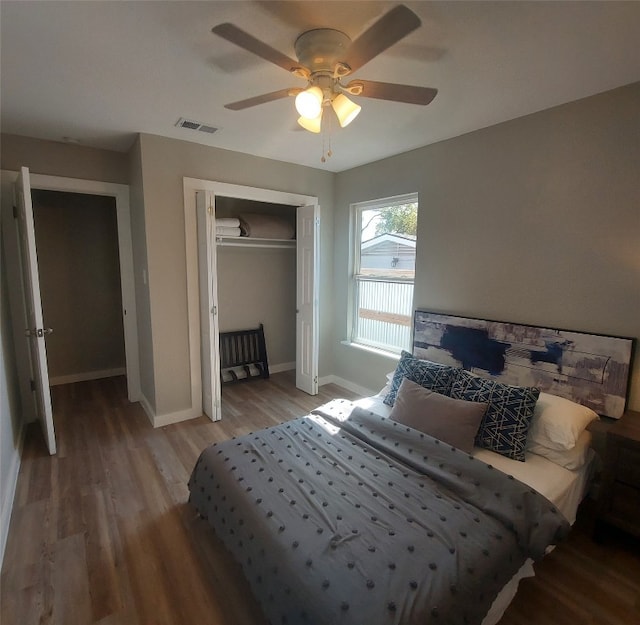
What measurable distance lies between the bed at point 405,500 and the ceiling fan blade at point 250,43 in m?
1.88

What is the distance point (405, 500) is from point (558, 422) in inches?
41.4

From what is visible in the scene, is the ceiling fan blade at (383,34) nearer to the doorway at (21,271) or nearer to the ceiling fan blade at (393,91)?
the ceiling fan blade at (393,91)

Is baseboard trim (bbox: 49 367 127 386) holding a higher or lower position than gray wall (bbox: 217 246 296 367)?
lower

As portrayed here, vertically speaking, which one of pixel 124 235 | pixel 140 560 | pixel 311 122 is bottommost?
pixel 140 560

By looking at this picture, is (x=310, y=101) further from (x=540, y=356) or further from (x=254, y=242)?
(x=254, y=242)

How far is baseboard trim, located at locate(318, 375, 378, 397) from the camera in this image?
393 cm

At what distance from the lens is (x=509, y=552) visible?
1.39 m

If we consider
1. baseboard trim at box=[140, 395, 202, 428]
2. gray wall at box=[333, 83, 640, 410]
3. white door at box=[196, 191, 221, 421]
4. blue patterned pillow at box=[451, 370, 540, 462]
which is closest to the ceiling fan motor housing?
gray wall at box=[333, 83, 640, 410]

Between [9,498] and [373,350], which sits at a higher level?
[373,350]

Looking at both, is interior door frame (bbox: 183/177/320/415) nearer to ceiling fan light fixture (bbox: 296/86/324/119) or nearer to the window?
the window

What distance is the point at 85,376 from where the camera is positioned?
435 centimetres

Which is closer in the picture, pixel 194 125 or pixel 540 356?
pixel 540 356

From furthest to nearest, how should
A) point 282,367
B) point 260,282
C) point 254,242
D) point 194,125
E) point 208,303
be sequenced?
point 282,367, point 260,282, point 254,242, point 208,303, point 194,125

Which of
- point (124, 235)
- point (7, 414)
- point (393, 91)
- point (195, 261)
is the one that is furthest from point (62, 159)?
point (393, 91)
